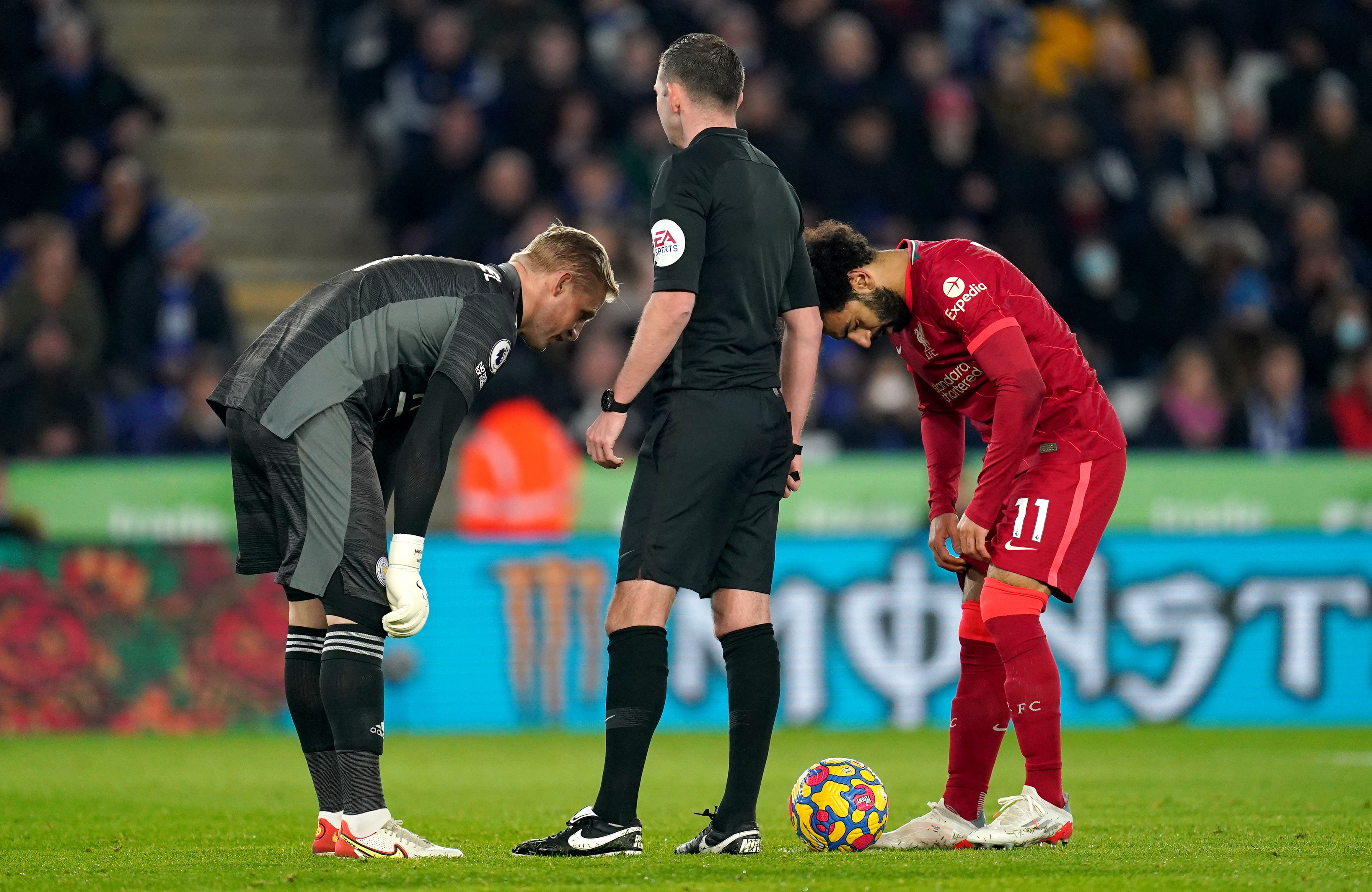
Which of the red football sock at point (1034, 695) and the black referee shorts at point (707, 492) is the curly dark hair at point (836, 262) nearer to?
the black referee shorts at point (707, 492)

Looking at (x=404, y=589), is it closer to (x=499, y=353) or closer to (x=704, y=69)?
(x=499, y=353)

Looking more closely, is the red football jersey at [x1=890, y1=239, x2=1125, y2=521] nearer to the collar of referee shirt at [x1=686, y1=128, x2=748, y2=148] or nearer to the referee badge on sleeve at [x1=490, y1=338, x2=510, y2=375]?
the collar of referee shirt at [x1=686, y1=128, x2=748, y2=148]

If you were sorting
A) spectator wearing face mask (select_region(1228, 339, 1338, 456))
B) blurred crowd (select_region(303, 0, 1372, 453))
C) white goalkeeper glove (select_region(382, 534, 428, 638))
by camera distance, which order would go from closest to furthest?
white goalkeeper glove (select_region(382, 534, 428, 638))
spectator wearing face mask (select_region(1228, 339, 1338, 456))
blurred crowd (select_region(303, 0, 1372, 453))

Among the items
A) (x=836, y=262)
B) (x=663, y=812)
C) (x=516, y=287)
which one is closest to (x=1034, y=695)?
(x=836, y=262)

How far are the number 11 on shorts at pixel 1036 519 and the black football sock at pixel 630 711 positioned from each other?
3.83 ft

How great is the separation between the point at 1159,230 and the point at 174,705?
8601 millimetres

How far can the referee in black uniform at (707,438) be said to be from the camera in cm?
511

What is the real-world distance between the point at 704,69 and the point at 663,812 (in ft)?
9.59

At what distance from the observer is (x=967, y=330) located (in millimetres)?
5344

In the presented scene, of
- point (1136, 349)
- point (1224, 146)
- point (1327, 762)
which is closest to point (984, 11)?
point (1224, 146)

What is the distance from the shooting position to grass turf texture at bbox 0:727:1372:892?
4.62 m

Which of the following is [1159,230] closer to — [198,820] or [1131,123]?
[1131,123]

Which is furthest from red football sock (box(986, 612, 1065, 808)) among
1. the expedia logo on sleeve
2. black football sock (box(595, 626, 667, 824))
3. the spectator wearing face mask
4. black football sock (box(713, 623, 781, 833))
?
the spectator wearing face mask

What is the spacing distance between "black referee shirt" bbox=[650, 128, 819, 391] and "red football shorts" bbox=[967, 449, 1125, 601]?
0.89m
